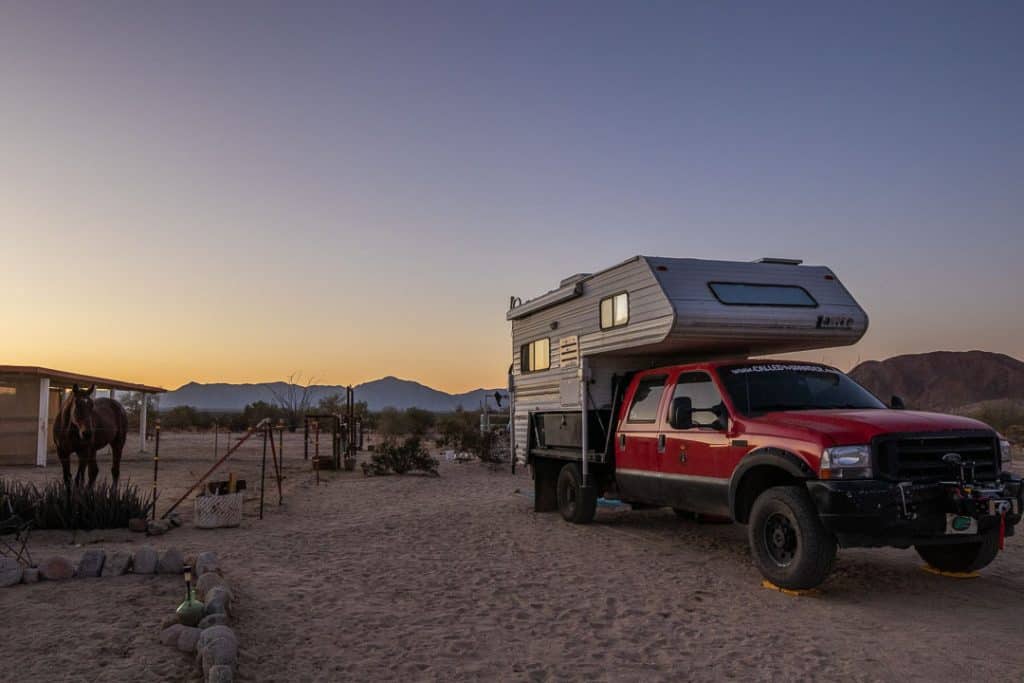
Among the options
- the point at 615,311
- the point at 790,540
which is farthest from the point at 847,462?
the point at 615,311

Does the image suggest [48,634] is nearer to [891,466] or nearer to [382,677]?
[382,677]

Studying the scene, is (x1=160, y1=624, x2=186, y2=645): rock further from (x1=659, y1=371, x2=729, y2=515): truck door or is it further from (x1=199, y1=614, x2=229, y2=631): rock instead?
(x1=659, y1=371, x2=729, y2=515): truck door

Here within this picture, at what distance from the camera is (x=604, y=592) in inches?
274

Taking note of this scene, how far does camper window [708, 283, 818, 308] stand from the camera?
8.73 meters

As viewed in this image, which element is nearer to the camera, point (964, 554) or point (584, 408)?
point (964, 554)

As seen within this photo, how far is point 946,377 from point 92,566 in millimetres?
82946

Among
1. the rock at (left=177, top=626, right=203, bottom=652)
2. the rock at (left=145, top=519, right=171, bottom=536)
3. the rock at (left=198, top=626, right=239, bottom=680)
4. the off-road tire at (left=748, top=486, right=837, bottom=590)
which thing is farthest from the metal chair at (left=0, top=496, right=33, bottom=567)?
the off-road tire at (left=748, top=486, right=837, bottom=590)

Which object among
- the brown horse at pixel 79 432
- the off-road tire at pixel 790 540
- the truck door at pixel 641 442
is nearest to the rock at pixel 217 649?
the off-road tire at pixel 790 540

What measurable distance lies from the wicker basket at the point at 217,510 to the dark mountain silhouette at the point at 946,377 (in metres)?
67.5

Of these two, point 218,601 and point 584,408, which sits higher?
point 584,408

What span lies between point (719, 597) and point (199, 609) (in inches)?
165

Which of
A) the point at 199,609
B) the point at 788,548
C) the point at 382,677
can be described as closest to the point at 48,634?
the point at 199,609

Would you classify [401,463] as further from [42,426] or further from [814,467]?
[814,467]

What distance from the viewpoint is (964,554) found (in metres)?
7.25
